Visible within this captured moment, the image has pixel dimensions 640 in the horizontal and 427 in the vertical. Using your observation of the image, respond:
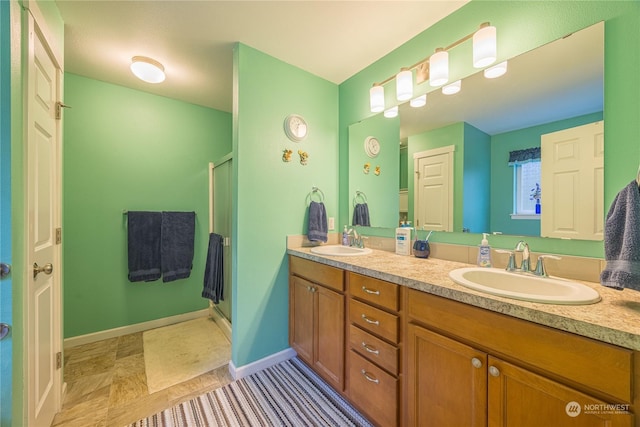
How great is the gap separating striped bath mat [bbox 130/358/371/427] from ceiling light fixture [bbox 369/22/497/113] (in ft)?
6.89

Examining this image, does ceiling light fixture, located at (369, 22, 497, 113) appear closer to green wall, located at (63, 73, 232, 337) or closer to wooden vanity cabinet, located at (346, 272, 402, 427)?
wooden vanity cabinet, located at (346, 272, 402, 427)

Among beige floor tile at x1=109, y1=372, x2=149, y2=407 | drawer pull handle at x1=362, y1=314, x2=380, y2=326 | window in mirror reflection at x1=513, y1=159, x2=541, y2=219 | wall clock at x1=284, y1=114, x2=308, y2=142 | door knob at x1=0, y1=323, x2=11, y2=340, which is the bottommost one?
beige floor tile at x1=109, y1=372, x2=149, y2=407

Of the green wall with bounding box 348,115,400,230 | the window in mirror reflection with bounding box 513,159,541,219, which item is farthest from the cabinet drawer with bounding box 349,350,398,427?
the window in mirror reflection with bounding box 513,159,541,219

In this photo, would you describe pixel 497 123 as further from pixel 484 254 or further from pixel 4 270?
pixel 4 270

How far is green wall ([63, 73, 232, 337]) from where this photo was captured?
2.16 meters

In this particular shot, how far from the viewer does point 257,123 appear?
1.83 metres

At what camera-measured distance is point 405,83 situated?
167 cm

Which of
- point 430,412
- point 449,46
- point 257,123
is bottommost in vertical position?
point 430,412

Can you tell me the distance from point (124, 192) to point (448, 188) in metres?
2.91

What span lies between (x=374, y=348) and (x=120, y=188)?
8.85 ft

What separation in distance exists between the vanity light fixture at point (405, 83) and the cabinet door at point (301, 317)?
151cm

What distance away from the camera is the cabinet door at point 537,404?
0.64 meters

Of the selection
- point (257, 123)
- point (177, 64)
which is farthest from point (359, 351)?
point (177, 64)

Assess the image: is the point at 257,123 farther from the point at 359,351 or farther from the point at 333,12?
the point at 359,351
